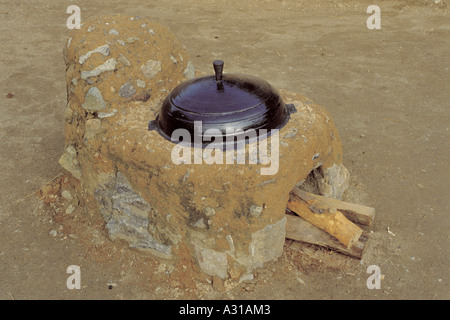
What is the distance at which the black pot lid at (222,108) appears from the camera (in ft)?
11.4

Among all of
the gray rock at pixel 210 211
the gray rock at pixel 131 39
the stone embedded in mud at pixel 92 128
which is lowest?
the gray rock at pixel 210 211

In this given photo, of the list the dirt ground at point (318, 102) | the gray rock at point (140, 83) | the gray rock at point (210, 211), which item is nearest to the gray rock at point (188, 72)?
the gray rock at point (140, 83)

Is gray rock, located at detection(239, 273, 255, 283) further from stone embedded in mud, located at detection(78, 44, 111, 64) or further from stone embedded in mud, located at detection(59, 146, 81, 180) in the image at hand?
stone embedded in mud, located at detection(78, 44, 111, 64)

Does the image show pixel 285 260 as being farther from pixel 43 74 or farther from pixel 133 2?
pixel 133 2

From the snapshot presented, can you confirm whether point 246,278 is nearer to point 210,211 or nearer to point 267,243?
point 267,243

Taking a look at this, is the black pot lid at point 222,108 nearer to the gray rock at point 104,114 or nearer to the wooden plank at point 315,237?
the gray rock at point 104,114

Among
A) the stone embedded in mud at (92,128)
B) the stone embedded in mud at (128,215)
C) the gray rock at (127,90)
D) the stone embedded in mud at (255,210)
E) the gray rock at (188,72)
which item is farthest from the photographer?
the gray rock at (188,72)

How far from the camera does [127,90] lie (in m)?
4.17

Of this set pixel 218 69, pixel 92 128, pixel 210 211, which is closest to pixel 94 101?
pixel 92 128

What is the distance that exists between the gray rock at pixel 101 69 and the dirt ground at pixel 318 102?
53.9 inches

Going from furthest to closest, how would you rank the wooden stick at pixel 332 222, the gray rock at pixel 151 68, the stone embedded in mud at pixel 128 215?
1. the gray rock at pixel 151 68
2. the stone embedded in mud at pixel 128 215
3. the wooden stick at pixel 332 222

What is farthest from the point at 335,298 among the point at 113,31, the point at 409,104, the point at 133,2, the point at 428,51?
the point at 133,2

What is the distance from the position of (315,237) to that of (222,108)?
4.71ft
